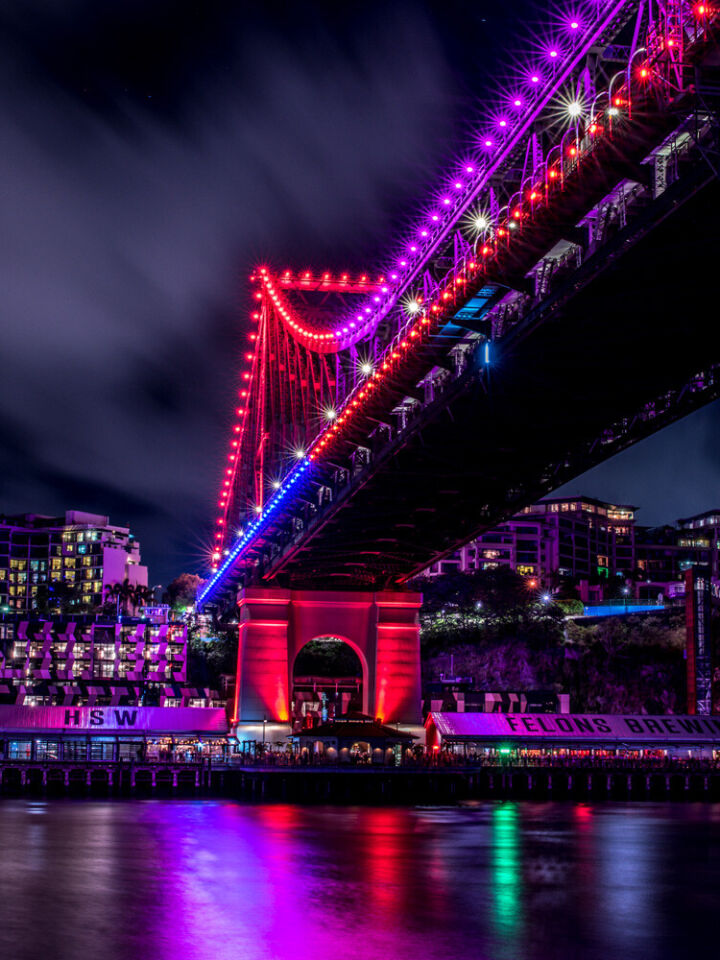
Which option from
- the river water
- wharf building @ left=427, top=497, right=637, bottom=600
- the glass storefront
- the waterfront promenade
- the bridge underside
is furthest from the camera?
wharf building @ left=427, top=497, right=637, bottom=600

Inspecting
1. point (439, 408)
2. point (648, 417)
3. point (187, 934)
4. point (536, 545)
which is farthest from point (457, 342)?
point (536, 545)

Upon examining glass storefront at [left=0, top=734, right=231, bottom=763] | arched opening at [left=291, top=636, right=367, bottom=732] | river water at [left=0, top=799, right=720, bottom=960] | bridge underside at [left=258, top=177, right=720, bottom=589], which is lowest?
river water at [left=0, top=799, right=720, bottom=960]

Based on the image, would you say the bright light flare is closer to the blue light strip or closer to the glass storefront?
the blue light strip

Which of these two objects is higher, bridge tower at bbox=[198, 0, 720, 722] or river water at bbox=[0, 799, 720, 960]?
bridge tower at bbox=[198, 0, 720, 722]

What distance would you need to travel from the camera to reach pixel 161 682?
123 metres

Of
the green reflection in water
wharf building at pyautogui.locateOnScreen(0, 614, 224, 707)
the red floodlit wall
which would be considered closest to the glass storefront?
the red floodlit wall

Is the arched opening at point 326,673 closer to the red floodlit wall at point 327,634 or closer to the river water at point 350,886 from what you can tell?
the red floodlit wall at point 327,634

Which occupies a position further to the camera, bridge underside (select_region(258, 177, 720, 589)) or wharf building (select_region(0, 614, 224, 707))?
wharf building (select_region(0, 614, 224, 707))

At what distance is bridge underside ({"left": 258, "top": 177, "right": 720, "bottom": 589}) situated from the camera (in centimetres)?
3153

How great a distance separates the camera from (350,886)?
33.6m

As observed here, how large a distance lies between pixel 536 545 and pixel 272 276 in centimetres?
11028

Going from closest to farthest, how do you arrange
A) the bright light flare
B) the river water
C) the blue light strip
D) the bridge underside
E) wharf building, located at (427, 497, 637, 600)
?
1. the river water
2. the bridge underside
3. the bright light flare
4. the blue light strip
5. wharf building, located at (427, 497, 637, 600)

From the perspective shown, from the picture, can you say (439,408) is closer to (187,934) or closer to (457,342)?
(457,342)

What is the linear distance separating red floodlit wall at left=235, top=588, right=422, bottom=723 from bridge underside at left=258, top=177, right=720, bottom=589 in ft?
45.6
